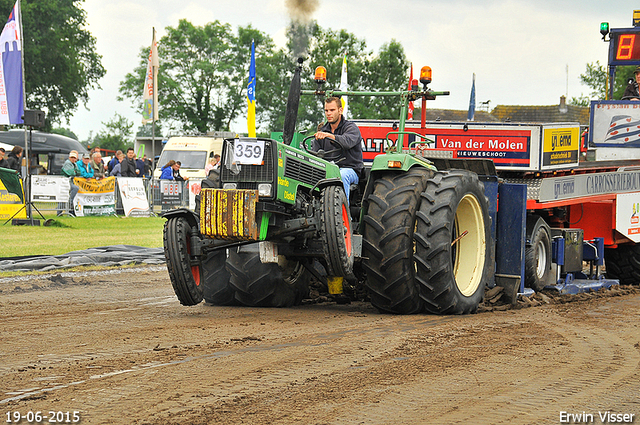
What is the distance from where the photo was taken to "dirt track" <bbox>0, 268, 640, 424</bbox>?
4.00m

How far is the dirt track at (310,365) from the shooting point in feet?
13.1

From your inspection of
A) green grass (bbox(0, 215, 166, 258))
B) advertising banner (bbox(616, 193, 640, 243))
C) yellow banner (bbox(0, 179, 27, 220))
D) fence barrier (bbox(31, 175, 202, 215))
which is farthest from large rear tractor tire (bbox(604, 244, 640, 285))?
yellow banner (bbox(0, 179, 27, 220))

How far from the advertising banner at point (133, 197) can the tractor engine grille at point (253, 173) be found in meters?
15.3

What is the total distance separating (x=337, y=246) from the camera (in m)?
6.48

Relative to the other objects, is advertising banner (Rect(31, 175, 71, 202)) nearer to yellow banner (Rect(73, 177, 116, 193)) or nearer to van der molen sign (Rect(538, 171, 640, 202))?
yellow banner (Rect(73, 177, 116, 193))

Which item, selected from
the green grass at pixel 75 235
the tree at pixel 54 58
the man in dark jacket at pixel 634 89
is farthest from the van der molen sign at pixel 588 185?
the tree at pixel 54 58

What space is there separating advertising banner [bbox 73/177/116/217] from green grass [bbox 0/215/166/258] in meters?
0.56

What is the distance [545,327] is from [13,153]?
15317 millimetres

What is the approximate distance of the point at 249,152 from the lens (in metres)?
6.63

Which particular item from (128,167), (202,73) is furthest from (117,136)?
(128,167)

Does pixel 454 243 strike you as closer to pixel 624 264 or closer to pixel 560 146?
pixel 560 146

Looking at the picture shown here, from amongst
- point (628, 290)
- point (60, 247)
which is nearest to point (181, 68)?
point (60, 247)

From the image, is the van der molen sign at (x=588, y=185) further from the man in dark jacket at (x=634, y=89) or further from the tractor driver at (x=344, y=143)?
the tractor driver at (x=344, y=143)

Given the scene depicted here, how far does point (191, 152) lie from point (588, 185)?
64.8 ft
